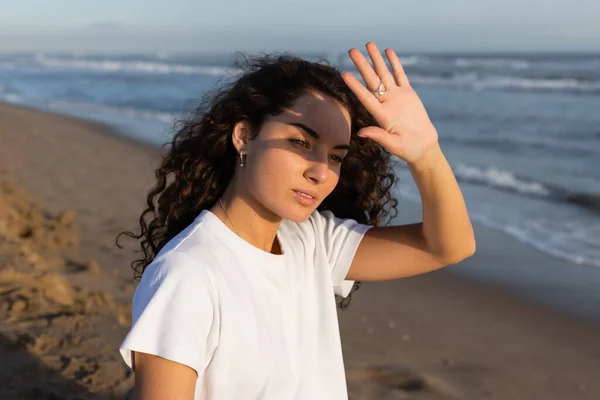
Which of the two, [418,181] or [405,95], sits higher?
[405,95]

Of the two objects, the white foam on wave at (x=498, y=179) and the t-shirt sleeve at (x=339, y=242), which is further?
the white foam on wave at (x=498, y=179)

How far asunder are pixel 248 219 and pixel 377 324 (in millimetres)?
2781

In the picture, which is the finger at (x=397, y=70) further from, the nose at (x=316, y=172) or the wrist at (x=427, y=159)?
the nose at (x=316, y=172)

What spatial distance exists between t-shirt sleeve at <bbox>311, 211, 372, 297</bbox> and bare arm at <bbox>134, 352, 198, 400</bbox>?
79 centimetres

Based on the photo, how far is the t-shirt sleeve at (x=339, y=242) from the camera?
2338mm

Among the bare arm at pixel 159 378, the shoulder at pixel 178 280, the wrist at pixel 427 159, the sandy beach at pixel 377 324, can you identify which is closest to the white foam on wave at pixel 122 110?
the sandy beach at pixel 377 324

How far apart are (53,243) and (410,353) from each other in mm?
3176

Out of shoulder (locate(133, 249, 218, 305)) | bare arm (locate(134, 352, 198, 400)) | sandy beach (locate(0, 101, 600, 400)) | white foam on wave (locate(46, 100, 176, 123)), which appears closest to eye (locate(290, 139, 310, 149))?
shoulder (locate(133, 249, 218, 305))

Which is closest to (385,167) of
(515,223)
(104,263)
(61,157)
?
Result: (104,263)

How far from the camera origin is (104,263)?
5.41m

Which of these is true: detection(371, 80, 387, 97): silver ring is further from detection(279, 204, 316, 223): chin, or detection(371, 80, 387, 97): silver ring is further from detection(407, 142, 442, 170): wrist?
detection(279, 204, 316, 223): chin

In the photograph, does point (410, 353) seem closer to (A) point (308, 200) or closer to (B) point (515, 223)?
(A) point (308, 200)

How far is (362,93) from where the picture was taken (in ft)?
5.69

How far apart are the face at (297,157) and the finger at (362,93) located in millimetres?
303
